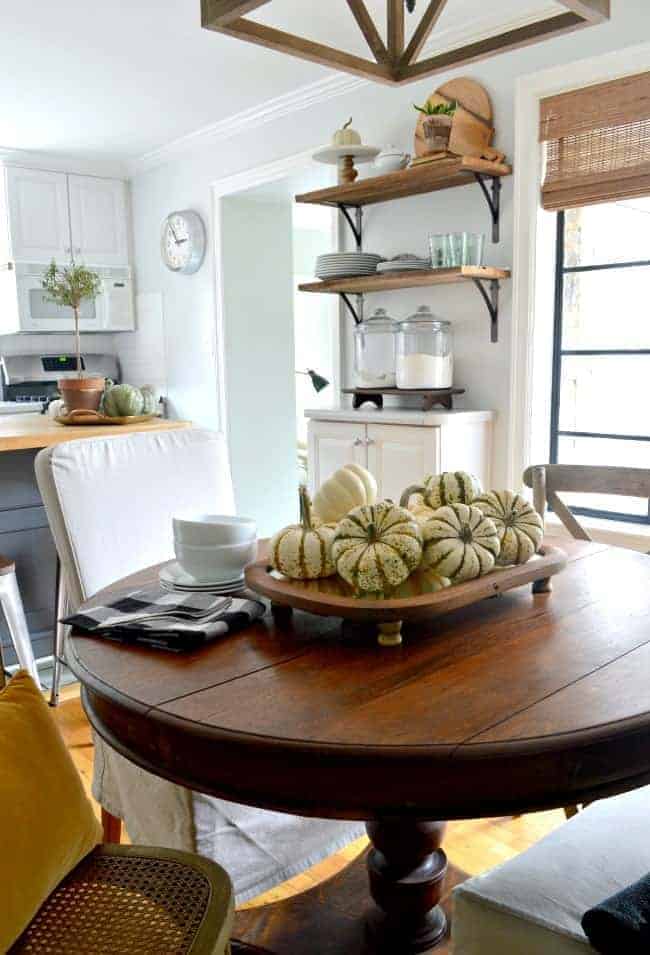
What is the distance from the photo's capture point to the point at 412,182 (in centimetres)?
308

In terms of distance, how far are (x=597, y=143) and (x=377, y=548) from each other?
2253mm

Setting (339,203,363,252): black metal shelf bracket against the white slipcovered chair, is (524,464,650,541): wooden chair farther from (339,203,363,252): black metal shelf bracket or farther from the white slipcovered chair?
(339,203,363,252): black metal shelf bracket

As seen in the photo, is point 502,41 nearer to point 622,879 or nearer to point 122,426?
point 622,879

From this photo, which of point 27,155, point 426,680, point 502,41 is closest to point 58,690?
point 426,680

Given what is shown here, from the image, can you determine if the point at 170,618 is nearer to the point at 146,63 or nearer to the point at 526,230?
the point at 526,230

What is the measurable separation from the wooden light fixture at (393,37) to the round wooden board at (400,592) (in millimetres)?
908

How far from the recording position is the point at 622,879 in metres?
1.00

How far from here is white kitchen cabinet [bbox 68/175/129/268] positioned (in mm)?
5195

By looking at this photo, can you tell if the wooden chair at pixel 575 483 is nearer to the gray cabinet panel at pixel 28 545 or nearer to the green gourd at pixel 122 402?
the green gourd at pixel 122 402

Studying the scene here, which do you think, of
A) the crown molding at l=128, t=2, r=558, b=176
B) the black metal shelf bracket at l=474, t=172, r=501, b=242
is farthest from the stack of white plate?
Answer: the crown molding at l=128, t=2, r=558, b=176

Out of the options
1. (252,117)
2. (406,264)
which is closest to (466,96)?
(406,264)

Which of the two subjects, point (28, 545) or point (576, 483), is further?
point (28, 545)

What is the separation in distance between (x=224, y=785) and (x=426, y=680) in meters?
0.27

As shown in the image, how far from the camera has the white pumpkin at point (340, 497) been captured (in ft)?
4.25
